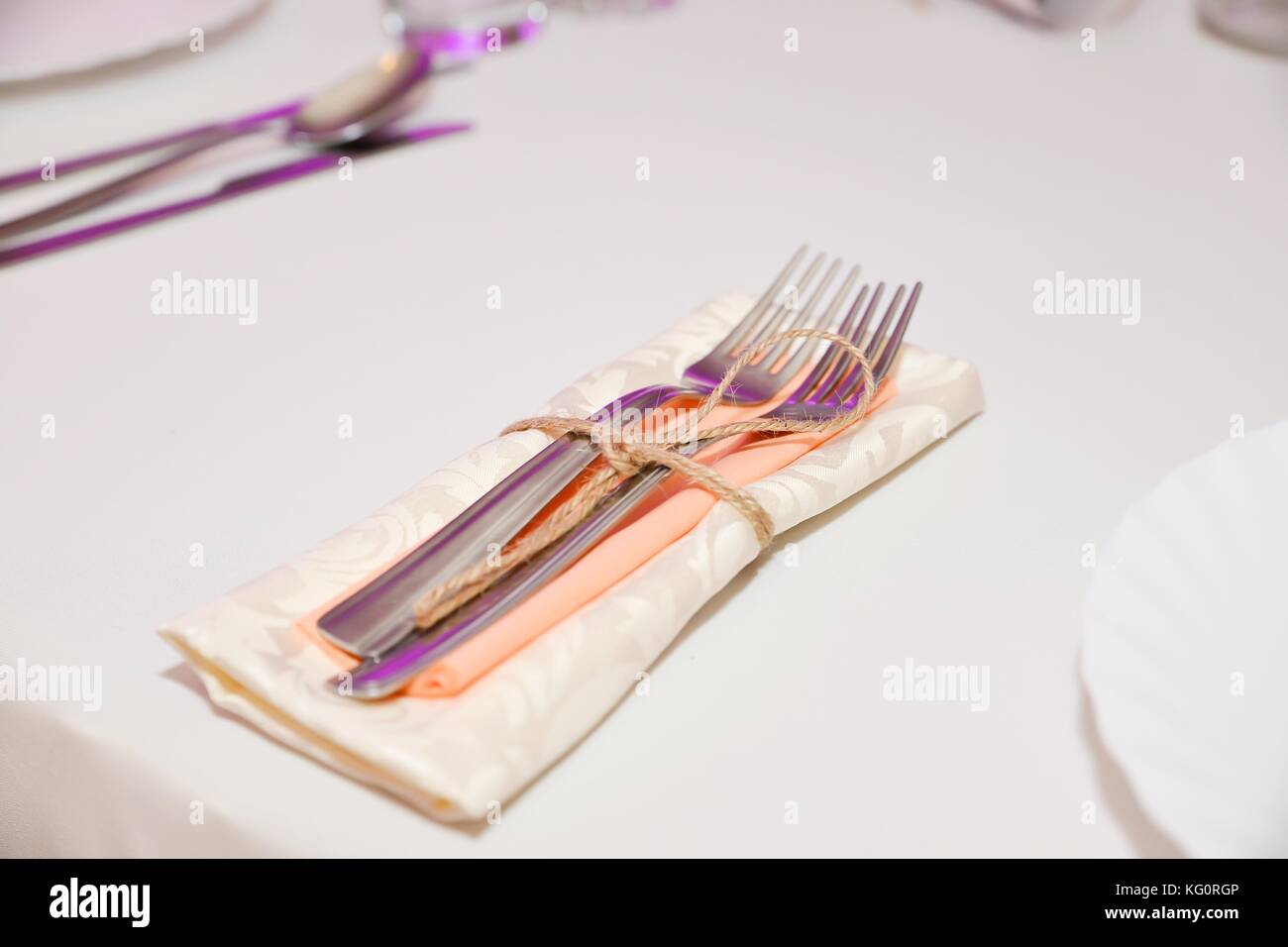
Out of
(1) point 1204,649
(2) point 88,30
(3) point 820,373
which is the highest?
(2) point 88,30

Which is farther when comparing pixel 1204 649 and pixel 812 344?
pixel 812 344

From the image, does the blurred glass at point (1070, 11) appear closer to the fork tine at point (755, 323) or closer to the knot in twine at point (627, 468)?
the fork tine at point (755, 323)

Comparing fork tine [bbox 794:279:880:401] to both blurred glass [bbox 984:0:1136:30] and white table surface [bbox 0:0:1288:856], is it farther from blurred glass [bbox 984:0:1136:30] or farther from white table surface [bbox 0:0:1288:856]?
blurred glass [bbox 984:0:1136:30]

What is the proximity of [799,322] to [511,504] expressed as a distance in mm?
273

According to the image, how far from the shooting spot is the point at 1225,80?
1.12 m

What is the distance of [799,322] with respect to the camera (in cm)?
74

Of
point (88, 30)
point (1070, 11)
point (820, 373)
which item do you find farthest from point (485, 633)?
point (1070, 11)

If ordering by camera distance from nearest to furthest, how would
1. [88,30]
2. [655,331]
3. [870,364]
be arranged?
[870,364]
[655,331]
[88,30]

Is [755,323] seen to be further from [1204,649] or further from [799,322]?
[1204,649]

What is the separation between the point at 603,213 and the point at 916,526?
443mm

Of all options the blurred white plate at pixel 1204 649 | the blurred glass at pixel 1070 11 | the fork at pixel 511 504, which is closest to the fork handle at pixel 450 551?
the fork at pixel 511 504

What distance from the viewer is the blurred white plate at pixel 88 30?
1.05m

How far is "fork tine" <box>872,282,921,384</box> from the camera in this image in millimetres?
678

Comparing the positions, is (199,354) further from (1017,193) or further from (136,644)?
(1017,193)
